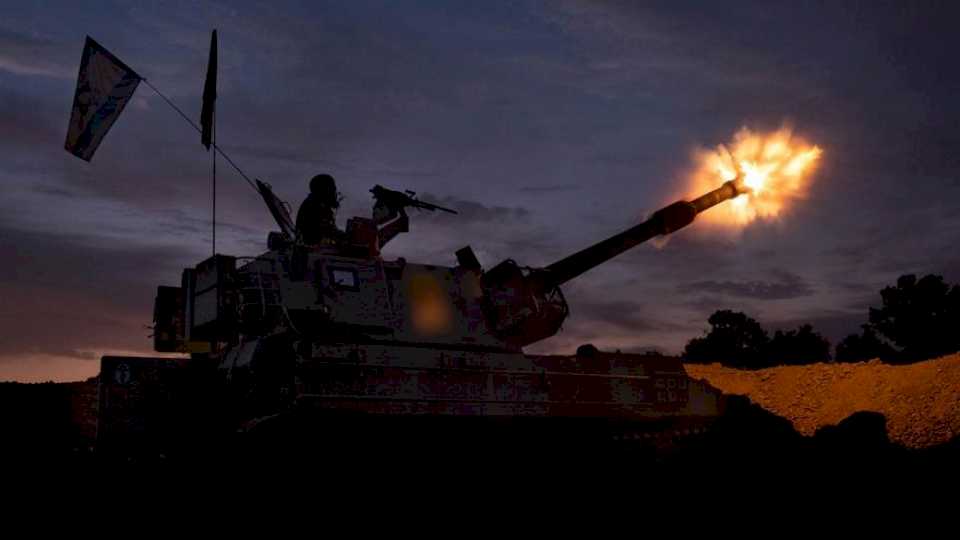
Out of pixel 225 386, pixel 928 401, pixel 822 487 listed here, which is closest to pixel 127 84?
pixel 225 386

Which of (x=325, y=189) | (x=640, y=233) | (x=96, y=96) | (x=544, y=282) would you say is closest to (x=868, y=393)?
(x=640, y=233)

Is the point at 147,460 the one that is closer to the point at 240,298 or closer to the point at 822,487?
the point at 240,298

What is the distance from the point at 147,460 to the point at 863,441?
1278 cm

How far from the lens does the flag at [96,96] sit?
14.6 metres

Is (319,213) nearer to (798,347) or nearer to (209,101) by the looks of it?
(209,101)

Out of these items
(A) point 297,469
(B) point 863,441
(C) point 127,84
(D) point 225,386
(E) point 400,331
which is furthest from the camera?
(B) point 863,441

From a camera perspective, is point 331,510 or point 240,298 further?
point 240,298

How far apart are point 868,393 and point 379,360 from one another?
40.9 ft

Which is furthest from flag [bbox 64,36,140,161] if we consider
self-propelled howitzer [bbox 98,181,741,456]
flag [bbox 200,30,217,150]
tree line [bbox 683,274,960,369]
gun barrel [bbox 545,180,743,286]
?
tree line [bbox 683,274,960,369]

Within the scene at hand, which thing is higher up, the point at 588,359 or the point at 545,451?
the point at 588,359

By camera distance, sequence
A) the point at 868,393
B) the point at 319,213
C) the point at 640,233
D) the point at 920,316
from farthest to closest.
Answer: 1. the point at 920,316
2. the point at 868,393
3. the point at 640,233
4. the point at 319,213

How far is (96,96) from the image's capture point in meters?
14.8

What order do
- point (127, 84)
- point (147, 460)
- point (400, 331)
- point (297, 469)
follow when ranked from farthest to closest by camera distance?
point (127, 84), point (400, 331), point (147, 460), point (297, 469)

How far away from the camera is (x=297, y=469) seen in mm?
9711
